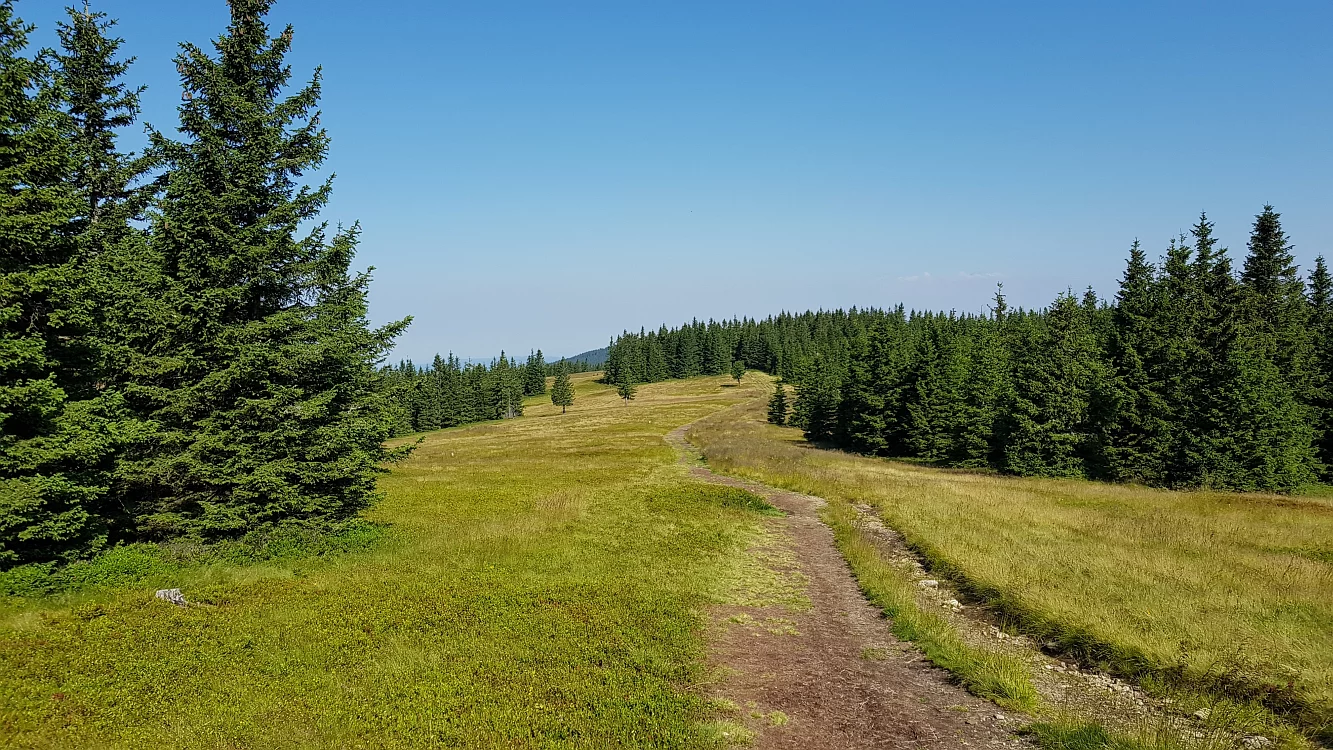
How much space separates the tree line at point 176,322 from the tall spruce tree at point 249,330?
57 millimetres

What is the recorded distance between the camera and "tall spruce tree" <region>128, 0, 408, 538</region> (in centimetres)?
1527

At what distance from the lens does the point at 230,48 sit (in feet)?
53.7

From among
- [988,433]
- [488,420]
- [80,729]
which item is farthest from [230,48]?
[488,420]

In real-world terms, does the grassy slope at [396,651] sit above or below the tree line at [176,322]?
below

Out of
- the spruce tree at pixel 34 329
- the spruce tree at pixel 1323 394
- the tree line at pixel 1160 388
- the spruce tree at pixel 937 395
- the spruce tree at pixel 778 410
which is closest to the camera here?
the spruce tree at pixel 34 329

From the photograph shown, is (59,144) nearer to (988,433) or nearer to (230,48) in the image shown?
(230,48)

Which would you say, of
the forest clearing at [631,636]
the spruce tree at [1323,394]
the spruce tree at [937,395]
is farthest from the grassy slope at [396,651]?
the spruce tree at [1323,394]

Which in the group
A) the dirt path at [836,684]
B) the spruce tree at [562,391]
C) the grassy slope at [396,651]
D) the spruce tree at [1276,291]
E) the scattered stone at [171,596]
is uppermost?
the spruce tree at [1276,291]

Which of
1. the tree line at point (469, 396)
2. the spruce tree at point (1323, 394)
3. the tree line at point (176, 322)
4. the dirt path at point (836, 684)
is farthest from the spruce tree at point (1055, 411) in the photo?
the tree line at point (469, 396)

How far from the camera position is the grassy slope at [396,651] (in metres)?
8.09

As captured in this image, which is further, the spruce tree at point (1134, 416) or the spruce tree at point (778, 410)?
the spruce tree at point (778, 410)

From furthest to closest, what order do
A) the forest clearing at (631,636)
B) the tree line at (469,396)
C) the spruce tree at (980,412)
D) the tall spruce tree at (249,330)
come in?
the tree line at (469,396), the spruce tree at (980,412), the tall spruce tree at (249,330), the forest clearing at (631,636)

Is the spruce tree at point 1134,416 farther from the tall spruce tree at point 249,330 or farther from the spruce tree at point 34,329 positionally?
the spruce tree at point 34,329

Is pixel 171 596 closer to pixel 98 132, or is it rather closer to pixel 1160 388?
pixel 98 132
